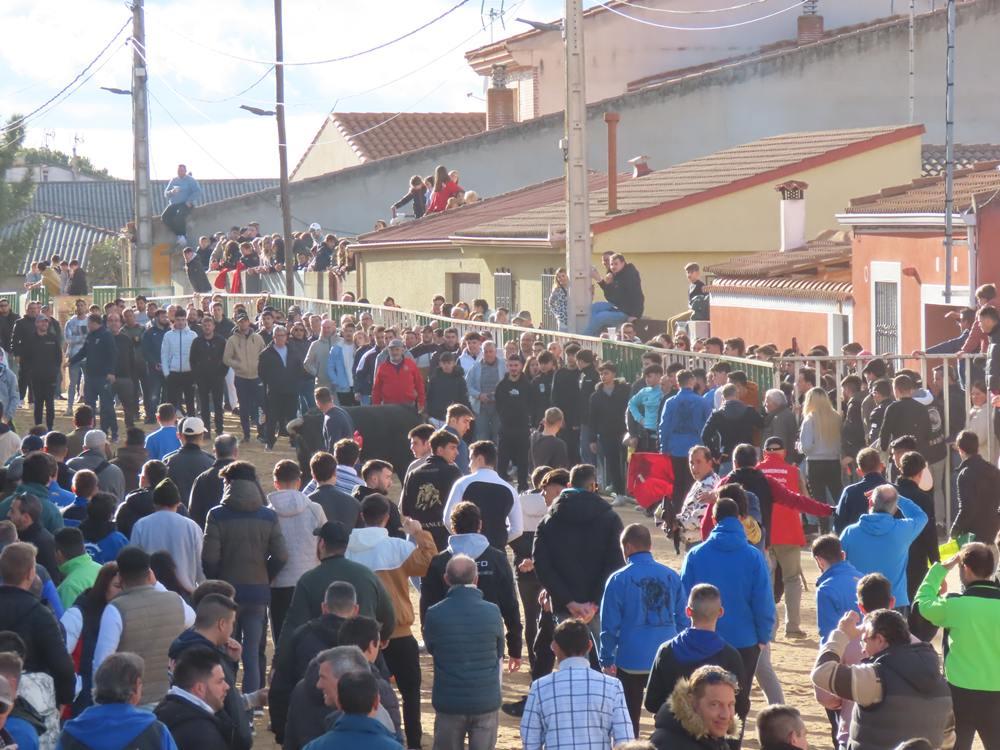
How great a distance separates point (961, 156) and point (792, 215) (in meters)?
5.07

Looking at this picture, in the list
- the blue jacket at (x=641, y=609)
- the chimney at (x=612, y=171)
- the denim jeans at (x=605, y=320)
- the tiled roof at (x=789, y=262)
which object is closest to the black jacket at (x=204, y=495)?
the blue jacket at (x=641, y=609)

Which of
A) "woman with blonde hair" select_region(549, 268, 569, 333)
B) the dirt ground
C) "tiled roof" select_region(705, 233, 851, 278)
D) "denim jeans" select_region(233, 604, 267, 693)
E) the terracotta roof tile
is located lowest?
the dirt ground

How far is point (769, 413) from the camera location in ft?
56.5

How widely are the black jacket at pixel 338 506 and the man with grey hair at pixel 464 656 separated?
2.38m

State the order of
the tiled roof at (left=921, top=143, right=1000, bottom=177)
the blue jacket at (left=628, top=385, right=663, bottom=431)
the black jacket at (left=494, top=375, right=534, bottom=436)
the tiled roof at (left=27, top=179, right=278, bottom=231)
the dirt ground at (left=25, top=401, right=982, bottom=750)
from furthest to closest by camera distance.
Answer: the tiled roof at (left=27, top=179, right=278, bottom=231) → the tiled roof at (left=921, top=143, right=1000, bottom=177) → the black jacket at (left=494, top=375, right=534, bottom=436) → the blue jacket at (left=628, top=385, right=663, bottom=431) → the dirt ground at (left=25, top=401, right=982, bottom=750)

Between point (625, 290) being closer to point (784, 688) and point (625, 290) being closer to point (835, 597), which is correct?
point (784, 688)

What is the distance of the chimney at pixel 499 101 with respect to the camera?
163 ft

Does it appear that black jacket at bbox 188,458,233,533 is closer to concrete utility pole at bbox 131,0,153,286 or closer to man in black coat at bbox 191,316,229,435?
man in black coat at bbox 191,316,229,435

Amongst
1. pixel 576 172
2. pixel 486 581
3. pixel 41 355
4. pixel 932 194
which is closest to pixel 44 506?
pixel 486 581

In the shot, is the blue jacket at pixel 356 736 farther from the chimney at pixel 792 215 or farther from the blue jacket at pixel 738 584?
the chimney at pixel 792 215

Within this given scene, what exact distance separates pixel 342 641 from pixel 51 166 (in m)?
98.1

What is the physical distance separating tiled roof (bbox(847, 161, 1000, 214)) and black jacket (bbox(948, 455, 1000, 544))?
8.71m

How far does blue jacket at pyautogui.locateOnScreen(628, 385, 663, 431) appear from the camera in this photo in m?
19.4

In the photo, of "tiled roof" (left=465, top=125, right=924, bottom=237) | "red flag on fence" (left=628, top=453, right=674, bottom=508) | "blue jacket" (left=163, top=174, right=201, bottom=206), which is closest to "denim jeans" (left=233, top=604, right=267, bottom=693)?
"red flag on fence" (left=628, top=453, right=674, bottom=508)
